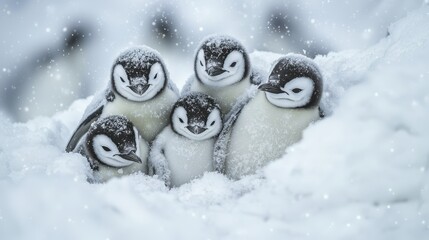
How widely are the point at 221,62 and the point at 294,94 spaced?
246 millimetres

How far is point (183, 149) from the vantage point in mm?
1523

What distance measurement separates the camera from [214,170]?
152cm

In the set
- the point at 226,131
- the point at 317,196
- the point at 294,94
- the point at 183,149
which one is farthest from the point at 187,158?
the point at 317,196

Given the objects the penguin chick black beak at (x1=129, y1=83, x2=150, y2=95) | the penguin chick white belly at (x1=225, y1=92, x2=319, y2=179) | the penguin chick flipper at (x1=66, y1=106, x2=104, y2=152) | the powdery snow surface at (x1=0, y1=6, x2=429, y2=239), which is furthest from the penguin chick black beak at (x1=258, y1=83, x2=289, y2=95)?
the penguin chick flipper at (x1=66, y1=106, x2=104, y2=152)

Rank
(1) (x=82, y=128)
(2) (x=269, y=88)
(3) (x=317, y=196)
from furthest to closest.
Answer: (1) (x=82, y=128) < (2) (x=269, y=88) < (3) (x=317, y=196)

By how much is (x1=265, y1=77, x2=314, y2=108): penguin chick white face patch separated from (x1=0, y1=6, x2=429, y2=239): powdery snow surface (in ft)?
0.80

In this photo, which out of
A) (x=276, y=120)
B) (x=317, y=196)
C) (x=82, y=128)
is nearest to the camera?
(x=317, y=196)

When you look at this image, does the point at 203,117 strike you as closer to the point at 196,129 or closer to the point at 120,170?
the point at 196,129

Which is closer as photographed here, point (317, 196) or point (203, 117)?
point (317, 196)

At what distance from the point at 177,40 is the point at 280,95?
1888 mm

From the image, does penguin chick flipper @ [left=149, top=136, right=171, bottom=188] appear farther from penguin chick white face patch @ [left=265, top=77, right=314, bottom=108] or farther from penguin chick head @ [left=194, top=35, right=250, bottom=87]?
penguin chick white face patch @ [left=265, top=77, right=314, bottom=108]

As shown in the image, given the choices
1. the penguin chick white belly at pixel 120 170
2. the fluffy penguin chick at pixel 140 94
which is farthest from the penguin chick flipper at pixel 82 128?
the penguin chick white belly at pixel 120 170

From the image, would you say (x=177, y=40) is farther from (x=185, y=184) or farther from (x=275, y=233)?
(x=275, y=233)

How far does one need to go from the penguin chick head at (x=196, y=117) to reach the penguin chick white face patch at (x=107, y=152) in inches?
7.1
